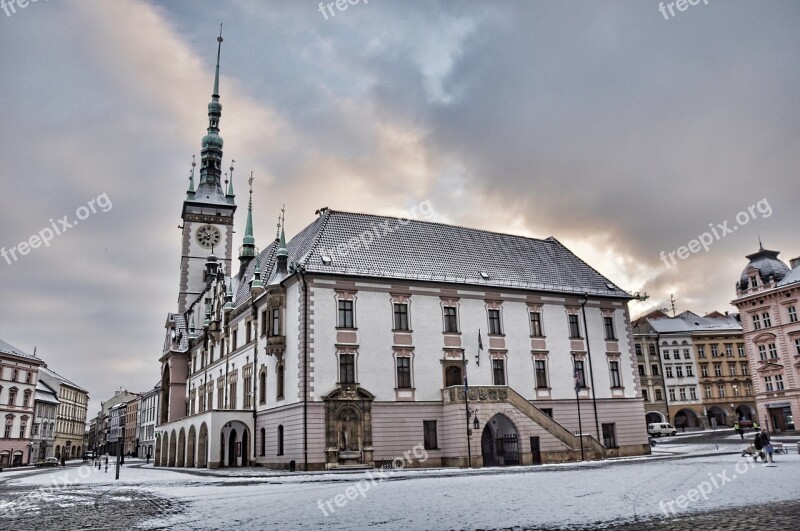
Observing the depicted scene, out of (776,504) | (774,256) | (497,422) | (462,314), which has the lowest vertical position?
(776,504)

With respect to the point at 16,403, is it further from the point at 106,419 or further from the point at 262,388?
the point at 106,419

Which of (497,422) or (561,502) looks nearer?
(561,502)

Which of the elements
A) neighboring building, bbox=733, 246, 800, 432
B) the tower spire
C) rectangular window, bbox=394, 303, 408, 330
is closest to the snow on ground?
rectangular window, bbox=394, 303, 408, 330

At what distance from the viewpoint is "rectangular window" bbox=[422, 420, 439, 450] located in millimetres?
A: 36281

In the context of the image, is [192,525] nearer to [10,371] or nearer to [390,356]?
[390,356]

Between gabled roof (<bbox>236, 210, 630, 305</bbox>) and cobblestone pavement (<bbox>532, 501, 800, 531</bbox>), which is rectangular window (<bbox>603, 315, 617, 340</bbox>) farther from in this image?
cobblestone pavement (<bbox>532, 501, 800, 531</bbox>)

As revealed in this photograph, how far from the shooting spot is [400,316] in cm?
3803

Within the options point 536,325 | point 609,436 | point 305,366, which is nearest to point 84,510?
point 305,366

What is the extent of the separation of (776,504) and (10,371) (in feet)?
273

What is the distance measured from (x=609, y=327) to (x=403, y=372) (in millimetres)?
16552

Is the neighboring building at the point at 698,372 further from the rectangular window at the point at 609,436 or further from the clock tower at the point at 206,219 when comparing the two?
the clock tower at the point at 206,219

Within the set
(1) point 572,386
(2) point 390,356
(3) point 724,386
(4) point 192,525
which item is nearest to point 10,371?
(2) point 390,356

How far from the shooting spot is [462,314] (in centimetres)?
3978

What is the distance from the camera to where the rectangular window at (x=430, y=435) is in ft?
119
